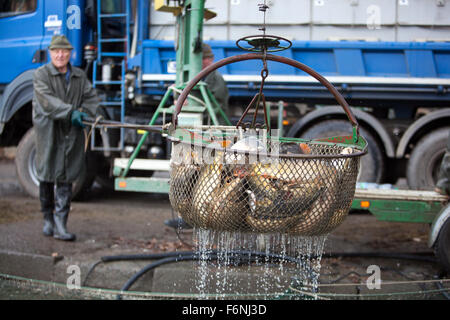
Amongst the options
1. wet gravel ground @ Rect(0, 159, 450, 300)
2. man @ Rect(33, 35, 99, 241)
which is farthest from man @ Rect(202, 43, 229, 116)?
wet gravel ground @ Rect(0, 159, 450, 300)

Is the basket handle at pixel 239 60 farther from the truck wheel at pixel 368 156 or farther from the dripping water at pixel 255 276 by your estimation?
the truck wheel at pixel 368 156

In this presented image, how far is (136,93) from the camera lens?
23.6ft

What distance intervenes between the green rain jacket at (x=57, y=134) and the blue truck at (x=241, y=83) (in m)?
1.62

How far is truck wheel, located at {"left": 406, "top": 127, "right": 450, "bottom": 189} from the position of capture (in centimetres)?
654

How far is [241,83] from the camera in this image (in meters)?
6.92

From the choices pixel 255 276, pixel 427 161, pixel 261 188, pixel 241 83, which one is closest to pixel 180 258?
pixel 255 276

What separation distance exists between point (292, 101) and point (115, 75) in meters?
2.59

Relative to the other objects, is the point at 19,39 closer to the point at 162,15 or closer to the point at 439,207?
the point at 162,15

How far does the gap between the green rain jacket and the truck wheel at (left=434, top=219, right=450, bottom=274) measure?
3566 mm

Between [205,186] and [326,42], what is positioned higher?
[326,42]

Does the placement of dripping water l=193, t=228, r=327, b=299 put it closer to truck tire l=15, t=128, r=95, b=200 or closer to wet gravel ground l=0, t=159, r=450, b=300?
wet gravel ground l=0, t=159, r=450, b=300

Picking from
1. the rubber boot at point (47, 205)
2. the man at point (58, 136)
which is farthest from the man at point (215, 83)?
the rubber boot at point (47, 205)
